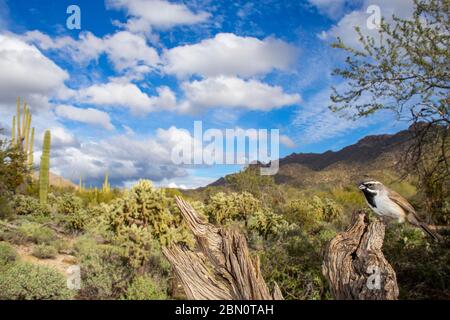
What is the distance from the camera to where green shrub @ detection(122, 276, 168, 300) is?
7434 millimetres

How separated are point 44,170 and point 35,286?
1567cm

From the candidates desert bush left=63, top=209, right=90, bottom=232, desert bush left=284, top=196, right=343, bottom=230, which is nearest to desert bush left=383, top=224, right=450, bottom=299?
desert bush left=284, top=196, right=343, bottom=230

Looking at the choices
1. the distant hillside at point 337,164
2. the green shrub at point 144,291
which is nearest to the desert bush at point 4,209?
the green shrub at point 144,291

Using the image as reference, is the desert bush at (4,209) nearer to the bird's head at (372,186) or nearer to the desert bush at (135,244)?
the desert bush at (135,244)

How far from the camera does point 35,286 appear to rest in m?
7.11

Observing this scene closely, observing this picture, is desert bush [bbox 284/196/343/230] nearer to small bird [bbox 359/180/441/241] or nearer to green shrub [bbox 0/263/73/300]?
green shrub [bbox 0/263/73/300]

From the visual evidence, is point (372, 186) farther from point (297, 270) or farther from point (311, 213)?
point (311, 213)

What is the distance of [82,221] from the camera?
1477 centimetres

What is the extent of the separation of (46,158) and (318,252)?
1861 centimetres

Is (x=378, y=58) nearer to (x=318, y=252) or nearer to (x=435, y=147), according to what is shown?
(x=435, y=147)

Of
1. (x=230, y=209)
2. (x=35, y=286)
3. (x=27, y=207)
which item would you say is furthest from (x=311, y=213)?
(x=27, y=207)

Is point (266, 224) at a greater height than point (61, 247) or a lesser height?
greater

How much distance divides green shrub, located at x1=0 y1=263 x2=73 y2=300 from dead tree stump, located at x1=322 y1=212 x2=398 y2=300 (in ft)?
17.7
